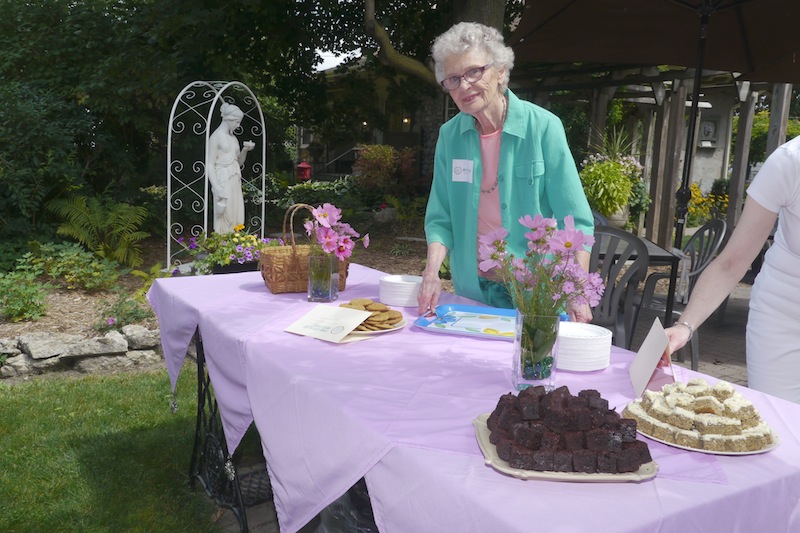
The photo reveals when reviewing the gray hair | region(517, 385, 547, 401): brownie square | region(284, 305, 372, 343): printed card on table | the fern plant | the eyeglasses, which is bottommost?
the fern plant

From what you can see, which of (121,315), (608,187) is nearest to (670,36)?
(608,187)

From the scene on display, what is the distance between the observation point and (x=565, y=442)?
1.10 meters

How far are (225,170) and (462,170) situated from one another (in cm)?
486

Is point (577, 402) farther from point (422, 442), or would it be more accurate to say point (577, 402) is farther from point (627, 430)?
point (422, 442)

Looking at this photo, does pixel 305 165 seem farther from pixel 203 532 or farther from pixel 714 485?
pixel 714 485

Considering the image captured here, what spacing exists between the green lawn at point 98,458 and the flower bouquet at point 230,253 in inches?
39.5

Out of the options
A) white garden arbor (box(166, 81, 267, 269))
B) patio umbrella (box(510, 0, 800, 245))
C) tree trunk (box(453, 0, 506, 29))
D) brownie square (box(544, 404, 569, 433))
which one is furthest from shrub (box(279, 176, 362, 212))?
brownie square (box(544, 404, 569, 433))

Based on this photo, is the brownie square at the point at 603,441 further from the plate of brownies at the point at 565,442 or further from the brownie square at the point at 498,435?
the brownie square at the point at 498,435

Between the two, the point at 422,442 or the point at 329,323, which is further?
the point at 329,323

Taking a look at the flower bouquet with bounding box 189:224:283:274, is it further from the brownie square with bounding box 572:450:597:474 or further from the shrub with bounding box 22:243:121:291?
the brownie square with bounding box 572:450:597:474

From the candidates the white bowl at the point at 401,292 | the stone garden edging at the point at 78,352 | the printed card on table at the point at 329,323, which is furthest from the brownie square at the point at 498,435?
the stone garden edging at the point at 78,352

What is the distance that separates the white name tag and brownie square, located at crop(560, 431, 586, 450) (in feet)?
4.63

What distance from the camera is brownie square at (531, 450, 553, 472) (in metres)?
1.07

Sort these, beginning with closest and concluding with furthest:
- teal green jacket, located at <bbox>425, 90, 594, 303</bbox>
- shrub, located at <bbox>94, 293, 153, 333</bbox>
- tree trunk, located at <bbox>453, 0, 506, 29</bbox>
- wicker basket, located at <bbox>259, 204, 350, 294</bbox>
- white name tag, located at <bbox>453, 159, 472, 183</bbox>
Answer: teal green jacket, located at <bbox>425, 90, 594, 303</bbox> → white name tag, located at <bbox>453, 159, 472, 183</bbox> → wicker basket, located at <bbox>259, 204, 350, 294</bbox> → shrub, located at <bbox>94, 293, 153, 333</bbox> → tree trunk, located at <bbox>453, 0, 506, 29</bbox>
